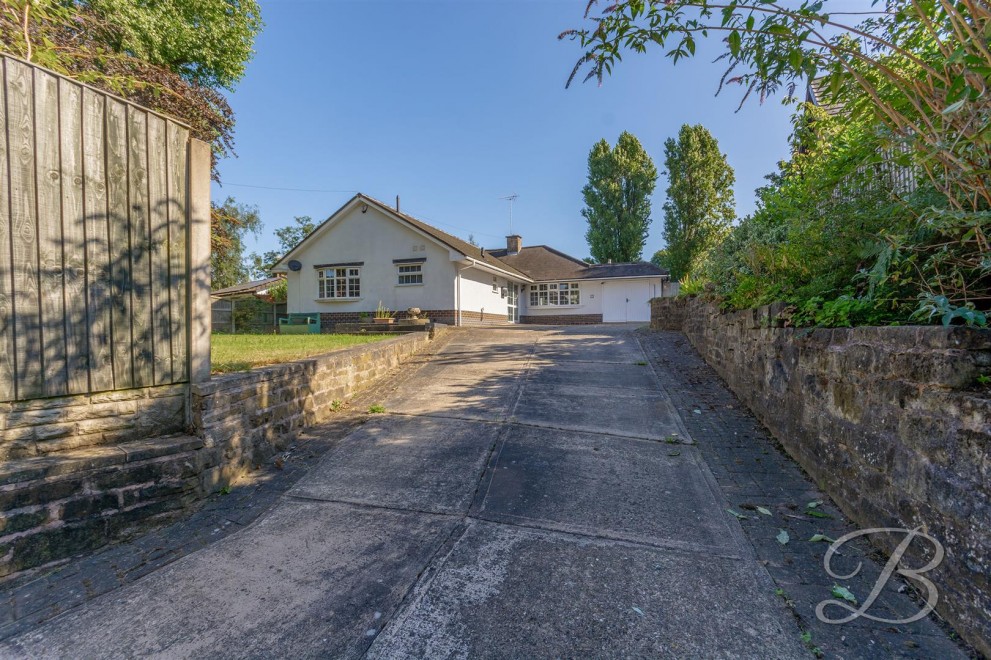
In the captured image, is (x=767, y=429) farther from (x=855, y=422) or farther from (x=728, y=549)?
(x=728, y=549)

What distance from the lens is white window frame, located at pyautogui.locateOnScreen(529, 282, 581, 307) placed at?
23073mm

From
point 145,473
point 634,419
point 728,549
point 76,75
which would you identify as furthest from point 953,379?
point 76,75

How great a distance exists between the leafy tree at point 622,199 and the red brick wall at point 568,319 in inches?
348

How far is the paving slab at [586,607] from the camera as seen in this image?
194 cm

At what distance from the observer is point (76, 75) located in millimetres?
3803

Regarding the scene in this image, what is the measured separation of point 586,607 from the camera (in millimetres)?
2197

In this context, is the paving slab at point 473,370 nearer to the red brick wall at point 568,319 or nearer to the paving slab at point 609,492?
the paving slab at point 609,492

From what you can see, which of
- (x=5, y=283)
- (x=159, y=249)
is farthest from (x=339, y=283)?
(x=5, y=283)

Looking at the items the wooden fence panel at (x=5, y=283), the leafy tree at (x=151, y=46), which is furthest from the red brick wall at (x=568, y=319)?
the wooden fence panel at (x=5, y=283)

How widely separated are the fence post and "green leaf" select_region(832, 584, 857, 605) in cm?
463

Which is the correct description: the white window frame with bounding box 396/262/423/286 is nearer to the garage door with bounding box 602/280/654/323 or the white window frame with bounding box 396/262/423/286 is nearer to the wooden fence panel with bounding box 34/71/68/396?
the garage door with bounding box 602/280/654/323

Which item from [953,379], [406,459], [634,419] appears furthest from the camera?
[634,419]

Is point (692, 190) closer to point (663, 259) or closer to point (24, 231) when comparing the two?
point (663, 259)

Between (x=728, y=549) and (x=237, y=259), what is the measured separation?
5042cm
